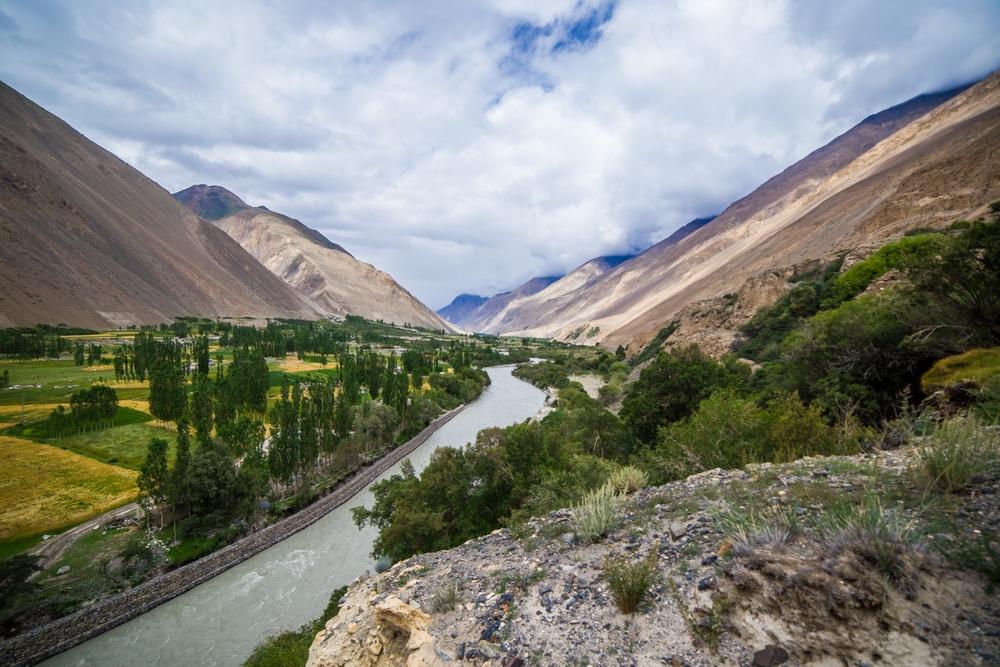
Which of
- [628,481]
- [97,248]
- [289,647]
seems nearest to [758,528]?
[628,481]

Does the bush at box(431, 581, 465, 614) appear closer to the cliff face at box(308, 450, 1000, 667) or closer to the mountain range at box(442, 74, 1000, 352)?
the cliff face at box(308, 450, 1000, 667)

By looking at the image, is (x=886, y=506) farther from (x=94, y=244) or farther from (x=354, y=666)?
(x=94, y=244)

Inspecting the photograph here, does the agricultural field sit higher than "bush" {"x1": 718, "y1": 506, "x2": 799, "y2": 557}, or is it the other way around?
"bush" {"x1": 718, "y1": 506, "x2": 799, "y2": 557}

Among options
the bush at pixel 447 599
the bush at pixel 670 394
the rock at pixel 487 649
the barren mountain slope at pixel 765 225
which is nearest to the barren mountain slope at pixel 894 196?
the barren mountain slope at pixel 765 225

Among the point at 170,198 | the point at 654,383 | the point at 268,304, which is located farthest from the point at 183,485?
the point at 170,198

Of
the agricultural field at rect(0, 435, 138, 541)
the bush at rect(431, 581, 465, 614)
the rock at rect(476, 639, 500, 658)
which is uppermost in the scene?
the rock at rect(476, 639, 500, 658)

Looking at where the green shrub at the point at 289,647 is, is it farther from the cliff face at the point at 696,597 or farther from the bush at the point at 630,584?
the bush at the point at 630,584

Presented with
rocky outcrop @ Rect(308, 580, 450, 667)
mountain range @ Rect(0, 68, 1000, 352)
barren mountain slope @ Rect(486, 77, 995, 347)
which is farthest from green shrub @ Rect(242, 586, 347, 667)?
barren mountain slope @ Rect(486, 77, 995, 347)

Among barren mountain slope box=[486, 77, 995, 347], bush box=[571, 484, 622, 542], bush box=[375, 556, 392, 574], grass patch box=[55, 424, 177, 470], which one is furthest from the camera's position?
barren mountain slope box=[486, 77, 995, 347]
